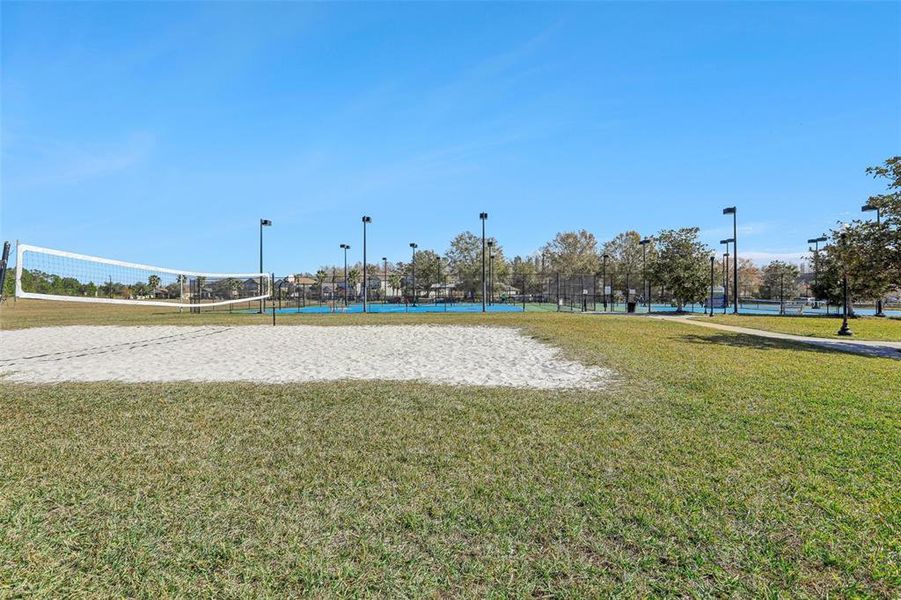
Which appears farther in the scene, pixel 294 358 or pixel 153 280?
pixel 153 280

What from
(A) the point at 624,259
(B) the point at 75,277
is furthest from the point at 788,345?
(A) the point at 624,259

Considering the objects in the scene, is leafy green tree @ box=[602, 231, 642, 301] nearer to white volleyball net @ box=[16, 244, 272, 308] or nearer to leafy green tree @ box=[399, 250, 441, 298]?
leafy green tree @ box=[399, 250, 441, 298]

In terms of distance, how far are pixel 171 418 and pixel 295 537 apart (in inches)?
128

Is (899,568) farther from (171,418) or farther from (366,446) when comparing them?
(171,418)

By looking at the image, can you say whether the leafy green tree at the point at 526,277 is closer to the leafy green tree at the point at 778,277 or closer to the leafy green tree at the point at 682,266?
the leafy green tree at the point at 682,266

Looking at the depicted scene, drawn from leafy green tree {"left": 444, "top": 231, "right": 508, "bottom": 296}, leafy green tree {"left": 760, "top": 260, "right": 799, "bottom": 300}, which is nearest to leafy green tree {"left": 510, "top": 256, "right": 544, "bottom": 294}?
leafy green tree {"left": 444, "top": 231, "right": 508, "bottom": 296}

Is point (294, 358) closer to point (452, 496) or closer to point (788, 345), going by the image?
point (452, 496)

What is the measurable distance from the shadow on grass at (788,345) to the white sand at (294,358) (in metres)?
5.06

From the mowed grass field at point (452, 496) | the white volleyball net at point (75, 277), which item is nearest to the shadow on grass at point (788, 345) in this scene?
the mowed grass field at point (452, 496)

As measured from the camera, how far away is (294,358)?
9344mm

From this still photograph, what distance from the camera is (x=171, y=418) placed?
483 cm

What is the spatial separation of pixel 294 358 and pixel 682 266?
87.4 ft

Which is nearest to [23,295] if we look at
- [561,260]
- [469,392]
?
[469,392]

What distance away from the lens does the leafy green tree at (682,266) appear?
90.2 feet
